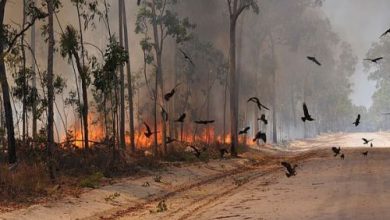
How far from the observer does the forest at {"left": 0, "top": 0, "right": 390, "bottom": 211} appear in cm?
2600

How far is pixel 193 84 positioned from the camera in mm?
66938

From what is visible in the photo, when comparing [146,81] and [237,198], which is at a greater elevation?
[146,81]

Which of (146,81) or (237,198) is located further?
(146,81)

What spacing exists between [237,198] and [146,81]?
23.7 meters

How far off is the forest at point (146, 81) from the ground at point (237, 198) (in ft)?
5.95

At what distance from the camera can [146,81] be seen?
42.0 metres

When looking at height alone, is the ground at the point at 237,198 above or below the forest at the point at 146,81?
below

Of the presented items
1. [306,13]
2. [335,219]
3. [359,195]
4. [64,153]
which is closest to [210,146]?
[64,153]

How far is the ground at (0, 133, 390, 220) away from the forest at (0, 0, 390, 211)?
5.95 ft

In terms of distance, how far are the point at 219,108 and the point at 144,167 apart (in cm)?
4235

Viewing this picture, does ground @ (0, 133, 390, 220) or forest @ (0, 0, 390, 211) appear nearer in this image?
ground @ (0, 133, 390, 220)

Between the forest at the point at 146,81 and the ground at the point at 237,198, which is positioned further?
the forest at the point at 146,81

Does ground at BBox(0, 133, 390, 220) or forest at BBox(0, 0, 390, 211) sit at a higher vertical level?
forest at BBox(0, 0, 390, 211)

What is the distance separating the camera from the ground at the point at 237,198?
51.3ft
